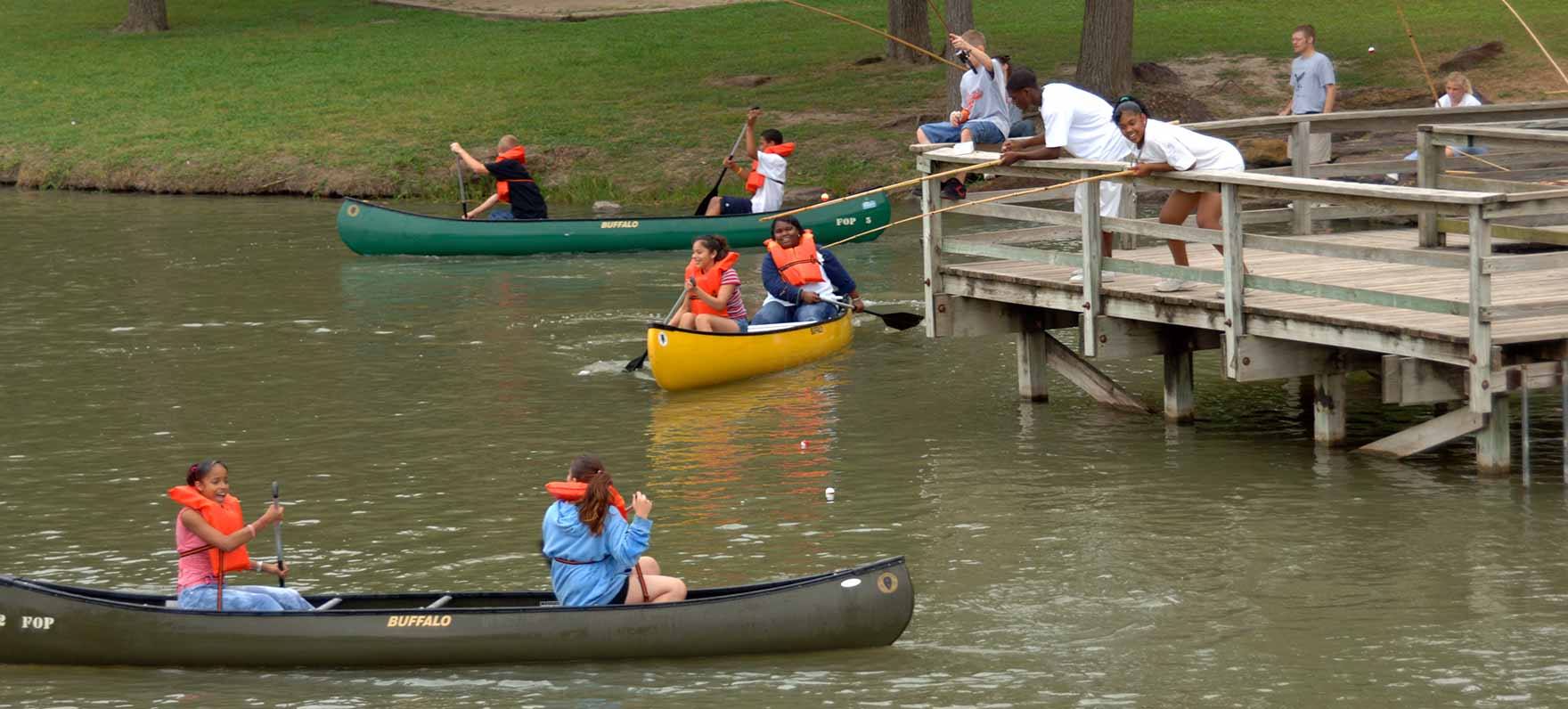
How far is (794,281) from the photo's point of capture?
59.0 feet

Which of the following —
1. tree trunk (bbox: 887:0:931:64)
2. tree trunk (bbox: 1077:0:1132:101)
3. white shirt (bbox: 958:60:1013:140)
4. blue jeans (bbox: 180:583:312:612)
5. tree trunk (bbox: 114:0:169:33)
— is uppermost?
tree trunk (bbox: 114:0:169:33)

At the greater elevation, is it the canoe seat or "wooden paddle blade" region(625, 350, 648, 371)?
the canoe seat

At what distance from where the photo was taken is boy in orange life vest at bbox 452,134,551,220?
24.3 meters

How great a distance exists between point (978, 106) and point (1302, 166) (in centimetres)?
287

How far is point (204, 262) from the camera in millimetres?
24812

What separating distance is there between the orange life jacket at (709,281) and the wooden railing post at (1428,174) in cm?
532

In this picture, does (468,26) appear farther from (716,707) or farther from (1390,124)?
(716,707)

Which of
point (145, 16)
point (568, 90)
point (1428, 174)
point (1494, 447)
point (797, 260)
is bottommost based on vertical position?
point (1494, 447)

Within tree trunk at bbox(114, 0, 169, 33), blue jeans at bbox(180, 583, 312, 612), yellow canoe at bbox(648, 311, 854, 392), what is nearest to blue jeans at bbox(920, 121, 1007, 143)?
yellow canoe at bbox(648, 311, 854, 392)

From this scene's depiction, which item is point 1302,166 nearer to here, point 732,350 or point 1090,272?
point 1090,272

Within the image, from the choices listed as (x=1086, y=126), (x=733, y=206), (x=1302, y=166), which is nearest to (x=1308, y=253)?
(x=1086, y=126)

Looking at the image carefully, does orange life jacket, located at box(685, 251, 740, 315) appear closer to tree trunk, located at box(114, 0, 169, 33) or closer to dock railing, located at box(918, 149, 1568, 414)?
dock railing, located at box(918, 149, 1568, 414)

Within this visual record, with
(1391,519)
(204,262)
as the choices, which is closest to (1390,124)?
(1391,519)

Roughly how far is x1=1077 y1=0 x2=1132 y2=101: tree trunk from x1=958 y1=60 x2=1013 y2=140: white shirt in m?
13.2
